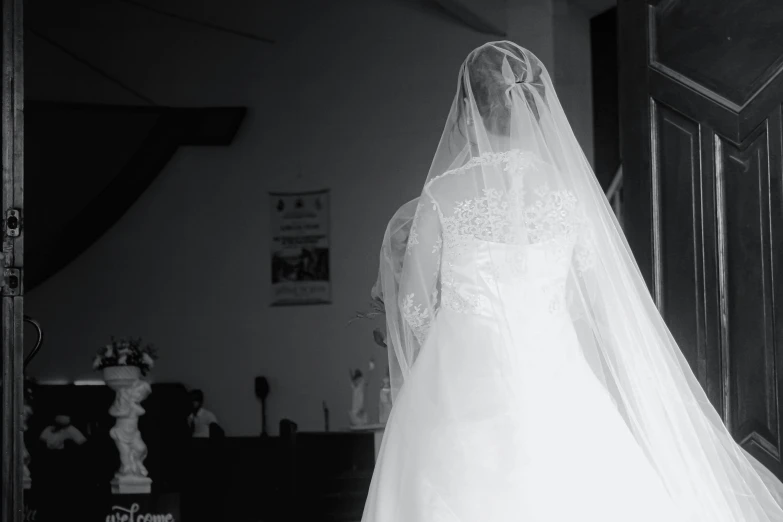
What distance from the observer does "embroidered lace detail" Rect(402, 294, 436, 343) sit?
2818 mm

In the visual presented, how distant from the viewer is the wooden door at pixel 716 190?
2.99 m

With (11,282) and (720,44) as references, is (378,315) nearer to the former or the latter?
(11,282)

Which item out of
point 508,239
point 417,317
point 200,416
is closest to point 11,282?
point 417,317

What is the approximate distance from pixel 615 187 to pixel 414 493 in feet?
11.8

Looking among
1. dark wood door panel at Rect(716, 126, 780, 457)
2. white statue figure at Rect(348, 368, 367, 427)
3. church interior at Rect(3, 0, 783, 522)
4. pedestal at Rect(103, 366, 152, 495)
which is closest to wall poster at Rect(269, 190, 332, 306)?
church interior at Rect(3, 0, 783, 522)

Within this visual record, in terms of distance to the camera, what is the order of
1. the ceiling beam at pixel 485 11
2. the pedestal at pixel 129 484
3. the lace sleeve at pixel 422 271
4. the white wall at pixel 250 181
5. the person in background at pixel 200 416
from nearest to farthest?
the lace sleeve at pixel 422 271 < the pedestal at pixel 129 484 < the ceiling beam at pixel 485 11 < the person in background at pixel 200 416 < the white wall at pixel 250 181

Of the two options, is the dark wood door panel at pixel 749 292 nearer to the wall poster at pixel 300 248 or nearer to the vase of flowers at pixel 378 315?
the vase of flowers at pixel 378 315

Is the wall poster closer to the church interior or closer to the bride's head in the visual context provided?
the church interior

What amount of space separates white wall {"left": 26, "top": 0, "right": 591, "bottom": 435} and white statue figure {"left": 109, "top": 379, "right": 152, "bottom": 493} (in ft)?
6.62

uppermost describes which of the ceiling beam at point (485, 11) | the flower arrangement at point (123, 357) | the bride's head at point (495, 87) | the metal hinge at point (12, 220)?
the ceiling beam at point (485, 11)

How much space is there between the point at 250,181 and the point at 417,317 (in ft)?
15.3

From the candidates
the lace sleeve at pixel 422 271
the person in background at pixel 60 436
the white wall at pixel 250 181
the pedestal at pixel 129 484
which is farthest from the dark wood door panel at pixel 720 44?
the person in background at pixel 60 436

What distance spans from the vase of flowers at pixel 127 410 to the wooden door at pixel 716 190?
2.83 m

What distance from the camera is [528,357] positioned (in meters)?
2.56
